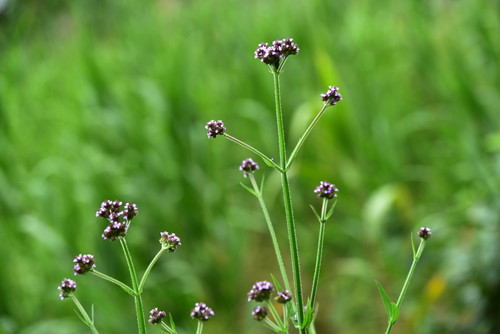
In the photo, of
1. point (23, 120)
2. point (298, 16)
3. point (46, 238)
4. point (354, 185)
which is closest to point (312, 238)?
point (354, 185)

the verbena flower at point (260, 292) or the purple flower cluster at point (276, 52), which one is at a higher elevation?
the purple flower cluster at point (276, 52)

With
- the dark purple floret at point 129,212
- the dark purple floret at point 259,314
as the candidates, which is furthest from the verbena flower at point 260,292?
the dark purple floret at point 129,212

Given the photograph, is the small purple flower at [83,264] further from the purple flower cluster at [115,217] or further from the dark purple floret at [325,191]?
the dark purple floret at [325,191]

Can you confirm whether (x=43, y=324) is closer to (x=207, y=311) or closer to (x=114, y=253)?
(x=114, y=253)

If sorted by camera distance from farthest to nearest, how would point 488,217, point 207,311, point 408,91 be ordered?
point 408,91 → point 488,217 → point 207,311

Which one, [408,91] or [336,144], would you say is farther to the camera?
[408,91]

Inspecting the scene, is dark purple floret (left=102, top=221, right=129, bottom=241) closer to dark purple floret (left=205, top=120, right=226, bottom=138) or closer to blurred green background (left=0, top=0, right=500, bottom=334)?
dark purple floret (left=205, top=120, right=226, bottom=138)

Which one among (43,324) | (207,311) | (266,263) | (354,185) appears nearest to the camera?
(207,311)
